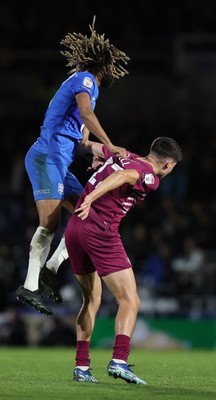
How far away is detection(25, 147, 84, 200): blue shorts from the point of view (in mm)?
8963

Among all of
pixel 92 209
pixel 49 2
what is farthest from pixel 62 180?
pixel 49 2

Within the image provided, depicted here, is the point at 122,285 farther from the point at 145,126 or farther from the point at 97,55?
the point at 145,126

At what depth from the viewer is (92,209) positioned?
8.22m

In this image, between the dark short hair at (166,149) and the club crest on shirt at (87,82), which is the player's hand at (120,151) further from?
the club crest on shirt at (87,82)

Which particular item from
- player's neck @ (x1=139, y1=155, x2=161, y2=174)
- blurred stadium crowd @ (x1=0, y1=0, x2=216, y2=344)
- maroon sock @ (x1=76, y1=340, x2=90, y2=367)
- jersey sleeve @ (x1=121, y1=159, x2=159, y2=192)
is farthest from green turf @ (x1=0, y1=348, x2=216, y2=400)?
blurred stadium crowd @ (x1=0, y1=0, x2=216, y2=344)

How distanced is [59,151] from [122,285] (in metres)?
1.66

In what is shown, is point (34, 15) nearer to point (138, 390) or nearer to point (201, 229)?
point (201, 229)

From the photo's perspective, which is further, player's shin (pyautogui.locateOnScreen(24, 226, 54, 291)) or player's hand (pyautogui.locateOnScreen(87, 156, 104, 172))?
player's shin (pyautogui.locateOnScreen(24, 226, 54, 291))

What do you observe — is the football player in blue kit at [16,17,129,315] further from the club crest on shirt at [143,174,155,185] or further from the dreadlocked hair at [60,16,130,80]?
the club crest on shirt at [143,174,155,185]

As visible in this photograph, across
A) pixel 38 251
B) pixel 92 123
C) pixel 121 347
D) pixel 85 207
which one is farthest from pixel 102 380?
pixel 92 123

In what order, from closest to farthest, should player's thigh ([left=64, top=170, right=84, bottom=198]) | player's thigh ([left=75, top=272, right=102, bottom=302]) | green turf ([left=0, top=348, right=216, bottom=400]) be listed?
1. green turf ([left=0, top=348, right=216, bottom=400])
2. player's thigh ([left=75, top=272, right=102, bottom=302])
3. player's thigh ([left=64, top=170, right=84, bottom=198])

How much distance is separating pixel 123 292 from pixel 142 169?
103 cm

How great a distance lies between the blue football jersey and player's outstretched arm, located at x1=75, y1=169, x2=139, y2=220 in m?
1.26

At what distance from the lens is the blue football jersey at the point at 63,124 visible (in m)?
8.94
